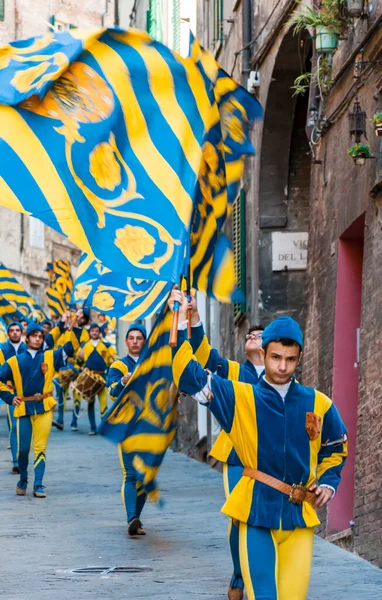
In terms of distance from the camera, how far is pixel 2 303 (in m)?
28.1

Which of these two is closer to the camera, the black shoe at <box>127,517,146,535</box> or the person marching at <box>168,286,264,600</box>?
the person marching at <box>168,286,264,600</box>

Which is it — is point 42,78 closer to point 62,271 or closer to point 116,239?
point 116,239

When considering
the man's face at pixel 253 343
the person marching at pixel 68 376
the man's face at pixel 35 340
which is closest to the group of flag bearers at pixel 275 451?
the man's face at pixel 253 343

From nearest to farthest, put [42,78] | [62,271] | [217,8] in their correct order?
[42,78]
[217,8]
[62,271]

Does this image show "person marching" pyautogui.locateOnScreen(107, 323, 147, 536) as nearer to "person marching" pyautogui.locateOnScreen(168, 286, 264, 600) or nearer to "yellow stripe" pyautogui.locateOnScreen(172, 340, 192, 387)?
"person marching" pyautogui.locateOnScreen(168, 286, 264, 600)

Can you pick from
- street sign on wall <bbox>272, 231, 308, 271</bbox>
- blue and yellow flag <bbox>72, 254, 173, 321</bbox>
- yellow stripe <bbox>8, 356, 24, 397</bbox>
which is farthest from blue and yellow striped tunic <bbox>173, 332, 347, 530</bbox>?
blue and yellow flag <bbox>72, 254, 173, 321</bbox>

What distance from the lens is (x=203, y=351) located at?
8562 millimetres

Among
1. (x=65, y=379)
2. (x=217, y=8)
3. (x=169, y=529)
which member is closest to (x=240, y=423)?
(x=169, y=529)

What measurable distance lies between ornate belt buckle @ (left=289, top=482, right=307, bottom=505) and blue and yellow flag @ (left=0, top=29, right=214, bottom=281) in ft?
7.59

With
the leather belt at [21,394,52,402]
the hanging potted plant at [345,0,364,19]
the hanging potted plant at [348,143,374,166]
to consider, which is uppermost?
the hanging potted plant at [345,0,364,19]

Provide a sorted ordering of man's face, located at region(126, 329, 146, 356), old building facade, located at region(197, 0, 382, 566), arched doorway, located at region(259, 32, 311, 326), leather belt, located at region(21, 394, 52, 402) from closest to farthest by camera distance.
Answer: old building facade, located at region(197, 0, 382, 566), man's face, located at region(126, 329, 146, 356), leather belt, located at region(21, 394, 52, 402), arched doorway, located at region(259, 32, 311, 326)

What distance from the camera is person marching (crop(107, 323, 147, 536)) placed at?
12.6 metres

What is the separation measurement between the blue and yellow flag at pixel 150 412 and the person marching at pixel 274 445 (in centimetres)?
263

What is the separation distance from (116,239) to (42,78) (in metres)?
1.16
